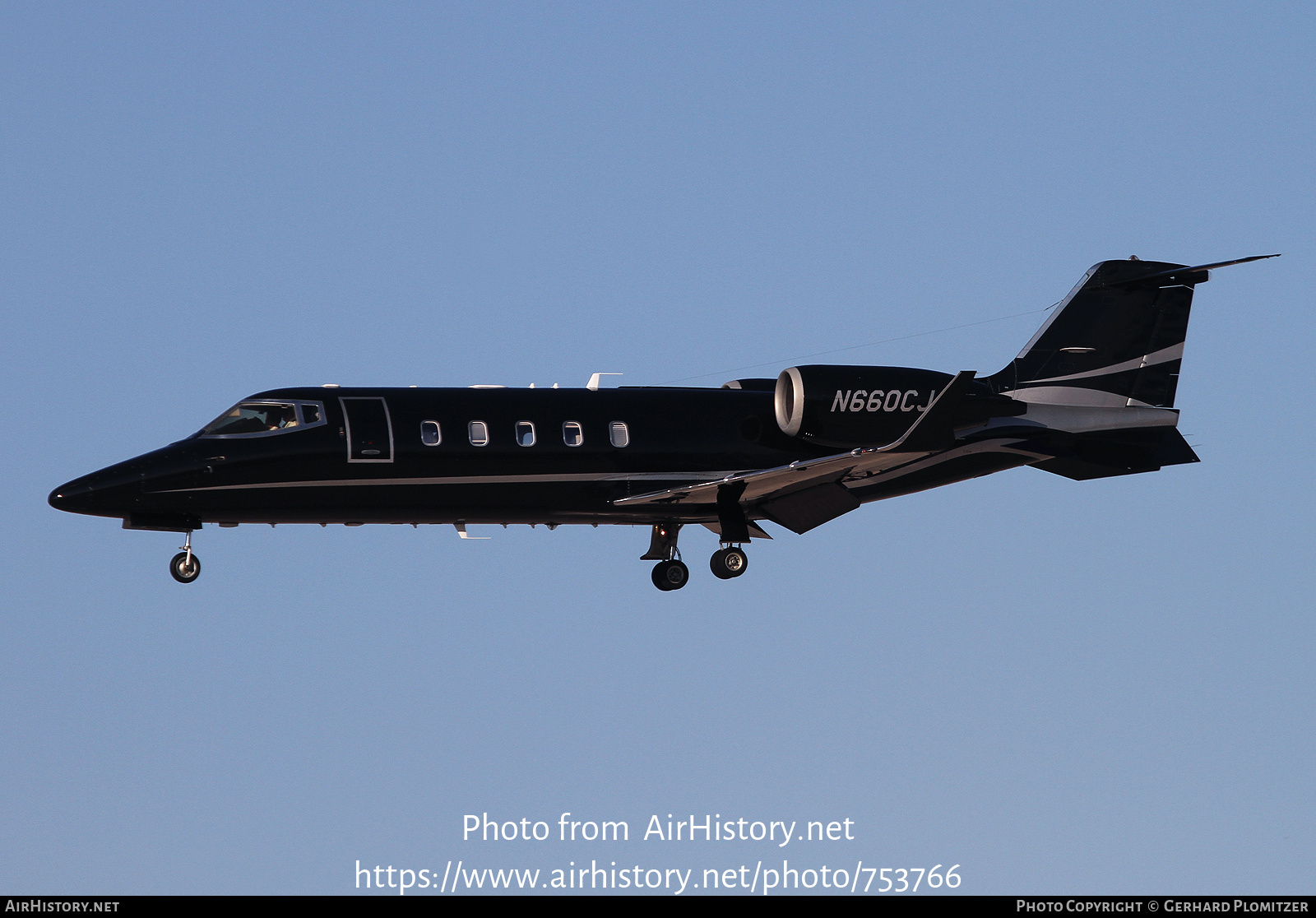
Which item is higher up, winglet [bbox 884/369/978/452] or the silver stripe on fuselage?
winglet [bbox 884/369/978/452]

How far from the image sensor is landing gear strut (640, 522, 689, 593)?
38.7 meters

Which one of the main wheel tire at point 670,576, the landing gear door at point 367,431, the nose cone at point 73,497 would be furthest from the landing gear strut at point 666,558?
the nose cone at point 73,497

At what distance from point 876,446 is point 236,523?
12.7m

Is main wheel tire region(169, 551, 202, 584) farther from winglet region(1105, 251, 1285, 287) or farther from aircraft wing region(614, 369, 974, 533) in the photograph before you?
winglet region(1105, 251, 1285, 287)

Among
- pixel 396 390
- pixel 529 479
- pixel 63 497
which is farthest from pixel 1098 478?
pixel 63 497

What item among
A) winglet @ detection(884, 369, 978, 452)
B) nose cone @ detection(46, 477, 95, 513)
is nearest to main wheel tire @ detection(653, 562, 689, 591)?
winglet @ detection(884, 369, 978, 452)

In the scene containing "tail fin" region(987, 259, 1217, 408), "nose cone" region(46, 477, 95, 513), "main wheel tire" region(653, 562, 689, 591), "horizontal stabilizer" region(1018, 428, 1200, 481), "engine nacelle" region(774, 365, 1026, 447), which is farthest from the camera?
"tail fin" region(987, 259, 1217, 408)

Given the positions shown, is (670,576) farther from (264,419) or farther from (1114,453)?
(1114,453)

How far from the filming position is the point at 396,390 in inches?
1432

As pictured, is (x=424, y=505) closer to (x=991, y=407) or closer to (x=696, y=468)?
(x=696, y=468)

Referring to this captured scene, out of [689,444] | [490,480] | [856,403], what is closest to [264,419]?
[490,480]

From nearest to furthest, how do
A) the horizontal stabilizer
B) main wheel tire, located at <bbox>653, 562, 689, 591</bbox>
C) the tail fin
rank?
main wheel tire, located at <bbox>653, 562, 689, 591</bbox>
the horizontal stabilizer
the tail fin

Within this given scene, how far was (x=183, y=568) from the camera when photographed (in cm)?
3497

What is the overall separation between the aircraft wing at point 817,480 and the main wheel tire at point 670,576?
1738mm
